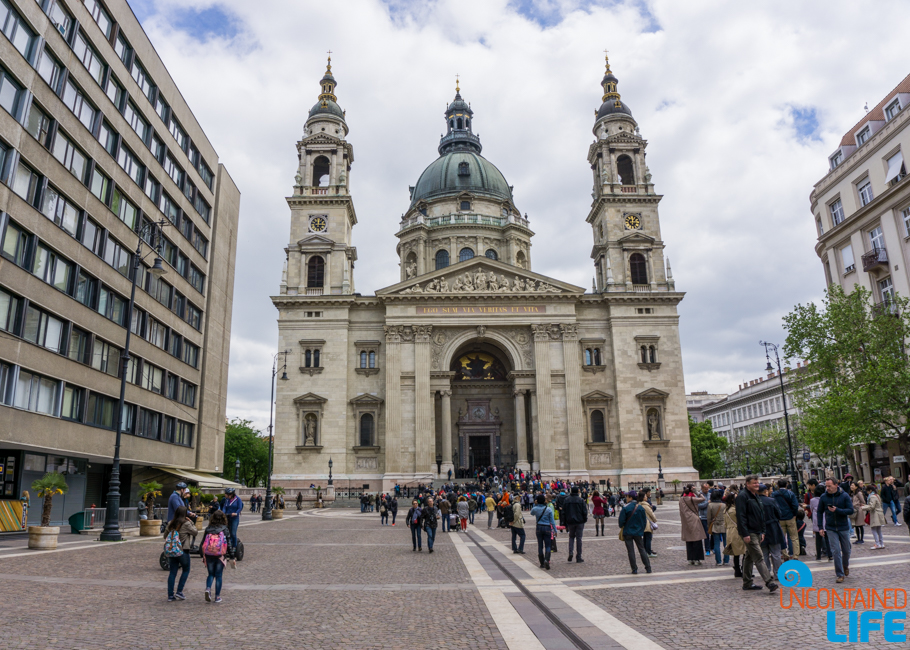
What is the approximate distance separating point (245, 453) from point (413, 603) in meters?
81.8

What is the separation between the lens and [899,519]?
81.1 feet

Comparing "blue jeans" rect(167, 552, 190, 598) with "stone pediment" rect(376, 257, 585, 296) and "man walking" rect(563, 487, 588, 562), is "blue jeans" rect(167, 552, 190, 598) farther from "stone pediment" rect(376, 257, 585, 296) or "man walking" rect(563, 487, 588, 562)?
"stone pediment" rect(376, 257, 585, 296)

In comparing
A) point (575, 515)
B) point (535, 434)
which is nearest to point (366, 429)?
point (535, 434)

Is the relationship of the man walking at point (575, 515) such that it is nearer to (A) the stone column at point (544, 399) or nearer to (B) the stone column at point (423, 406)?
(B) the stone column at point (423, 406)

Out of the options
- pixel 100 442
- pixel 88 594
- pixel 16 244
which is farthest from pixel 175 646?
pixel 100 442

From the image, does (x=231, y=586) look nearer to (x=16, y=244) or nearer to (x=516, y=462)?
(x=16, y=244)

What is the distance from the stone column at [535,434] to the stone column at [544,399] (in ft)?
1.53

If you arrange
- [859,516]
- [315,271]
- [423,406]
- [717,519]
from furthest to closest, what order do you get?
[315,271] < [423,406] < [859,516] < [717,519]

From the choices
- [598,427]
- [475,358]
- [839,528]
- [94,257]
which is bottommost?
[839,528]

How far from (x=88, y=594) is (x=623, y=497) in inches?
1041

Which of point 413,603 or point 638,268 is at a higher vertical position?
point 638,268

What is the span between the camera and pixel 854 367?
32.3m

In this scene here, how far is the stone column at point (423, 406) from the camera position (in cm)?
5038

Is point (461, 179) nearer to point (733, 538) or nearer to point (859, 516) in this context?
point (859, 516)
